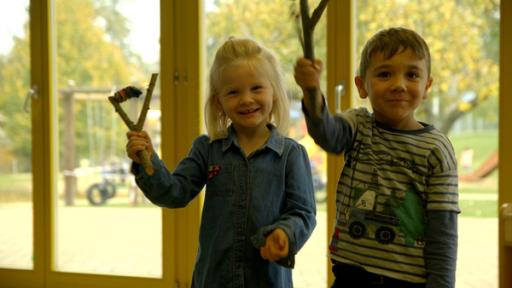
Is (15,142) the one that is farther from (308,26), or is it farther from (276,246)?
(308,26)

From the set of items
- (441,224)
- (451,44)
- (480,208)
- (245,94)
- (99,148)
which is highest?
(451,44)

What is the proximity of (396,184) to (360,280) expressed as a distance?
0.21 m

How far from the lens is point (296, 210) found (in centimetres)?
130

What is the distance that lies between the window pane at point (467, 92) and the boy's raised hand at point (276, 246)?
4.65 feet

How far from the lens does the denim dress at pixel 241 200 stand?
1.31 metres

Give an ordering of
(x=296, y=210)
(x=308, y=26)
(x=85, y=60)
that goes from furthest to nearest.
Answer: (x=85, y=60), (x=296, y=210), (x=308, y=26)

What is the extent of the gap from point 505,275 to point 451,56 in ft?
4.71

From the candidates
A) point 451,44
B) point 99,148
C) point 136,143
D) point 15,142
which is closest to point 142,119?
point 136,143

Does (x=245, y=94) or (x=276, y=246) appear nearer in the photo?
(x=276, y=246)

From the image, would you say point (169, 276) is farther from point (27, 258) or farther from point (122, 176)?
point (27, 258)

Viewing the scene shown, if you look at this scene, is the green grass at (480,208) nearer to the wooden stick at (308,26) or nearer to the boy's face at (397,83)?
the boy's face at (397,83)

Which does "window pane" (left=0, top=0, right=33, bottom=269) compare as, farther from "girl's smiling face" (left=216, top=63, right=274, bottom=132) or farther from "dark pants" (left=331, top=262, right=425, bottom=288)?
"dark pants" (left=331, top=262, right=425, bottom=288)

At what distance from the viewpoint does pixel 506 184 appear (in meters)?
2.28

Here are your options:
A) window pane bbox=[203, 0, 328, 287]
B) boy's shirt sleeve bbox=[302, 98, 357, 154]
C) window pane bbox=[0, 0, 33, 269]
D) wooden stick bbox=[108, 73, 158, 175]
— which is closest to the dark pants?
boy's shirt sleeve bbox=[302, 98, 357, 154]
